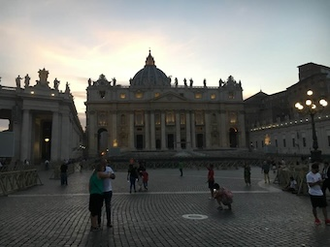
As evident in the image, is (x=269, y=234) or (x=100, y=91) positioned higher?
(x=100, y=91)

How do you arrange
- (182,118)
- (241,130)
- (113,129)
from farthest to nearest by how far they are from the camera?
(241,130) < (182,118) < (113,129)

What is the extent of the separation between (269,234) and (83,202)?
8.01 metres

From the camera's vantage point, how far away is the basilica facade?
76.7 meters

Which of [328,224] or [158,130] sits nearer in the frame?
[328,224]

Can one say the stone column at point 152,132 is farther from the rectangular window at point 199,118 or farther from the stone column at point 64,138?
the stone column at point 64,138

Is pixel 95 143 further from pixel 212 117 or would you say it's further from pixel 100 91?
pixel 212 117

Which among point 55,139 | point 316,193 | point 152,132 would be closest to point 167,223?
point 316,193

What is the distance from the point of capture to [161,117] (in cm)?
7794

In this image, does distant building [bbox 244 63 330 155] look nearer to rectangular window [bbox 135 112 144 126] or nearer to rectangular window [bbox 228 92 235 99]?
rectangular window [bbox 228 92 235 99]

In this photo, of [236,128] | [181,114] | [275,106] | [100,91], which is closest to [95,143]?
[100,91]

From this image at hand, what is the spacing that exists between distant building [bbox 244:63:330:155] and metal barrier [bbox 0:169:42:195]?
106 ft

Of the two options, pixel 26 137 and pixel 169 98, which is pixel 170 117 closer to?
pixel 169 98

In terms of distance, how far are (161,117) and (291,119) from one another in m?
33.1

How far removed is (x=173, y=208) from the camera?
34.8ft
